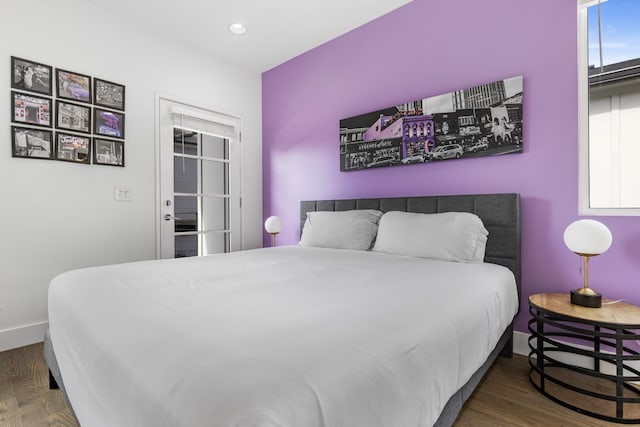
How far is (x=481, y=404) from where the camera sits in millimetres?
1524

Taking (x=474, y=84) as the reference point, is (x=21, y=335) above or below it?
below

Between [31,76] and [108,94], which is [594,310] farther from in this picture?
[31,76]

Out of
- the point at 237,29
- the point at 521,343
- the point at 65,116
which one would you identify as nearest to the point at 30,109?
the point at 65,116

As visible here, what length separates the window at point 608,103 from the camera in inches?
73.0

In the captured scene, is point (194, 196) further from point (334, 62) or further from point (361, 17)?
point (361, 17)

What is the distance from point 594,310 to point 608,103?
4.17 ft

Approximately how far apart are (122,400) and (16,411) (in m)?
1.39

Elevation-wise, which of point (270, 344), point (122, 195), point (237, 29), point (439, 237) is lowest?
point (270, 344)

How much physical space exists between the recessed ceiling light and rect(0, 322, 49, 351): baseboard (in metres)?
2.94

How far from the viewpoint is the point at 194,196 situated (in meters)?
3.32

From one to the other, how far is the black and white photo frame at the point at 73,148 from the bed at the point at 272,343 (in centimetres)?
134

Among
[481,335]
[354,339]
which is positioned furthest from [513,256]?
[354,339]

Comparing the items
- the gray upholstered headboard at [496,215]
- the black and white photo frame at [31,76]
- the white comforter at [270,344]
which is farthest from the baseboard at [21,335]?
the gray upholstered headboard at [496,215]

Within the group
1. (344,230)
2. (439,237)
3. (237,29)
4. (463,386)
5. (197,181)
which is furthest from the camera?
(197,181)
